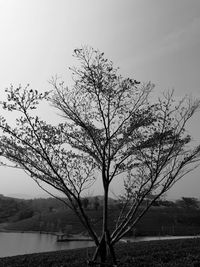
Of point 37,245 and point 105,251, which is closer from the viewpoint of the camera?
point 105,251

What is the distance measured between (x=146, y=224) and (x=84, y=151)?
59.5 m

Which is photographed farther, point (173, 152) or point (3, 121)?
point (173, 152)

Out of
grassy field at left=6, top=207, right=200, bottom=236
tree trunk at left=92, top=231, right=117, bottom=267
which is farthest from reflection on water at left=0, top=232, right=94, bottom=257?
tree trunk at left=92, top=231, right=117, bottom=267

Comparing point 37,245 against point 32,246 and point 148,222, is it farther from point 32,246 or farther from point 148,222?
point 148,222

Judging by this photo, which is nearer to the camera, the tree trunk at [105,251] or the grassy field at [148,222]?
the tree trunk at [105,251]

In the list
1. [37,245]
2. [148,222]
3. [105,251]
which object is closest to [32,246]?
[37,245]

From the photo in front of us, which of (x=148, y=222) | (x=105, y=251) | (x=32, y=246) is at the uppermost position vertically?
(x=148, y=222)

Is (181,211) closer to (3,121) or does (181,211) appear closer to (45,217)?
(45,217)

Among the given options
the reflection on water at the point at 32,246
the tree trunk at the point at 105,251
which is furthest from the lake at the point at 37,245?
the tree trunk at the point at 105,251

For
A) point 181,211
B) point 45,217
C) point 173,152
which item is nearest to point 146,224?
point 181,211

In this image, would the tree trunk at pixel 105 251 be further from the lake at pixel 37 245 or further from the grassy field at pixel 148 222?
the grassy field at pixel 148 222

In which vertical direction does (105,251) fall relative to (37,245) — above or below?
above

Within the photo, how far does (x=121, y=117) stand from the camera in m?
6.77

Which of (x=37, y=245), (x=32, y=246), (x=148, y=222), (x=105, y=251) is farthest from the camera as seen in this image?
(x=148, y=222)
